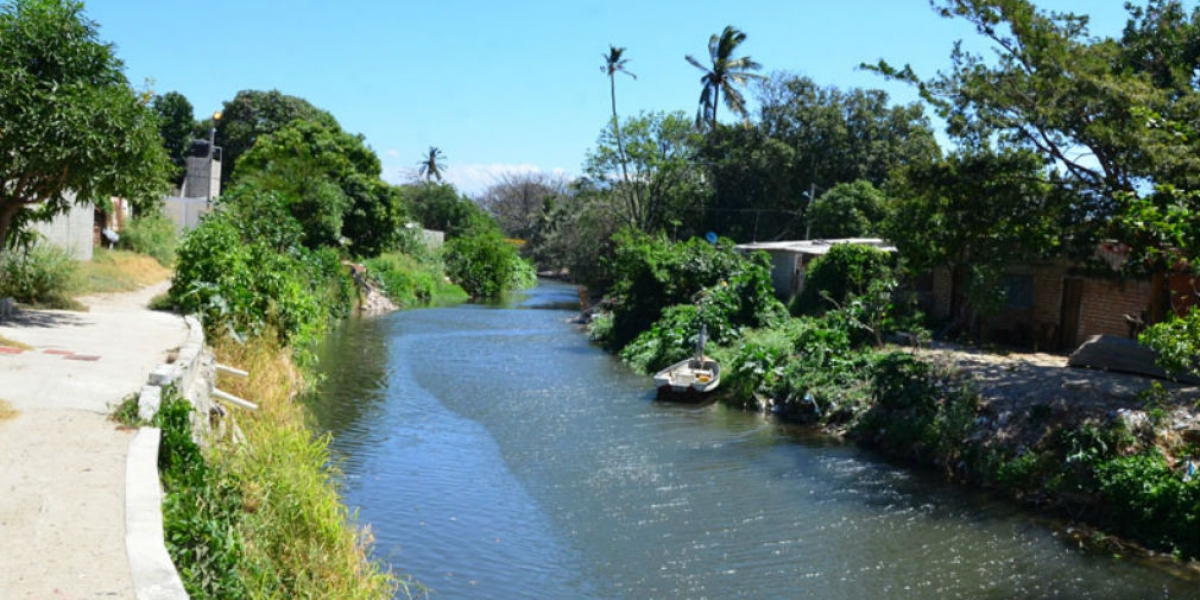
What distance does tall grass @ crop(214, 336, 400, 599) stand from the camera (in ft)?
27.1

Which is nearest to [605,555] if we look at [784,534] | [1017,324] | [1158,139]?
[784,534]

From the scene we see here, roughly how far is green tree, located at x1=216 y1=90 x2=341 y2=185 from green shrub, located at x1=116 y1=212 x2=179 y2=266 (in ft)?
111

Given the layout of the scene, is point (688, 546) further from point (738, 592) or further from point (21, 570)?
point (21, 570)

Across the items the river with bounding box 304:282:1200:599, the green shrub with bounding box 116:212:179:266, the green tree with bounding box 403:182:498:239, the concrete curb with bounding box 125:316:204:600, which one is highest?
the green tree with bounding box 403:182:498:239

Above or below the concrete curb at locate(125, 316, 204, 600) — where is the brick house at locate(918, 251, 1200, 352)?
above

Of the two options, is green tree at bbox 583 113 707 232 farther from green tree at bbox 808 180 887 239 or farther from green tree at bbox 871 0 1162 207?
green tree at bbox 871 0 1162 207

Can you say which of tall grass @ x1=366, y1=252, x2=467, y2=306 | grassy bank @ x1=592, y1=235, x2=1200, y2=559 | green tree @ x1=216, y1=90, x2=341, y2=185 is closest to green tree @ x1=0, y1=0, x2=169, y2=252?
grassy bank @ x1=592, y1=235, x2=1200, y2=559

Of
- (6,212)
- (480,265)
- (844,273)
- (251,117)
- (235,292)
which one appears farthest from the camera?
(251,117)

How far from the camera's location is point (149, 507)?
7.14 m

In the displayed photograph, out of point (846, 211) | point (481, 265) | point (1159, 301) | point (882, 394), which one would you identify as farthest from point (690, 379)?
point (481, 265)

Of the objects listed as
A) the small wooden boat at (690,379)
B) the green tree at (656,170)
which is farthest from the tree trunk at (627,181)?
the small wooden boat at (690,379)

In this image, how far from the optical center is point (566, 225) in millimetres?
65562

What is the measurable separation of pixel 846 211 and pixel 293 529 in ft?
123

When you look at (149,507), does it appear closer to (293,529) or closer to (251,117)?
(293,529)
